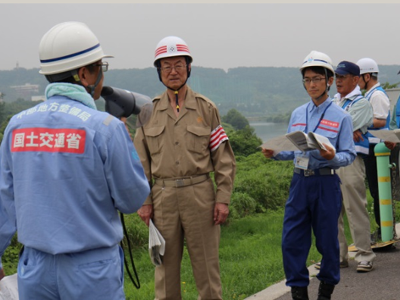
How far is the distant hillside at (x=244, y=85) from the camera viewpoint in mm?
14664

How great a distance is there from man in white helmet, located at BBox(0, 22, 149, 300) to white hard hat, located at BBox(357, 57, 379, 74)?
4978 mm

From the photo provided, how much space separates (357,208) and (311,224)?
151 centimetres

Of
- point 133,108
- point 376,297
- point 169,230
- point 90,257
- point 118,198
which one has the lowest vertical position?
point 376,297

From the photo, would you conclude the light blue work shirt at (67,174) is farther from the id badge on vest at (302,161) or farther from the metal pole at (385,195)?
the metal pole at (385,195)

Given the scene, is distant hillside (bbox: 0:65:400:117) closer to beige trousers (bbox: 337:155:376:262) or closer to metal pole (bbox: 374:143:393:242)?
metal pole (bbox: 374:143:393:242)

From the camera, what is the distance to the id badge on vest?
5078 millimetres

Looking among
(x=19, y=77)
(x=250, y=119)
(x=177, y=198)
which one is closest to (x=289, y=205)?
(x=177, y=198)

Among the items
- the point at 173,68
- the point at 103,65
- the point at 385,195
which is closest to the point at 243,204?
the point at 385,195

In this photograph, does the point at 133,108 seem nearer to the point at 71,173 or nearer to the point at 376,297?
the point at 71,173

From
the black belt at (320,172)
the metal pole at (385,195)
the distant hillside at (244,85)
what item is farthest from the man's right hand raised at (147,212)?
the distant hillside at (244,85)

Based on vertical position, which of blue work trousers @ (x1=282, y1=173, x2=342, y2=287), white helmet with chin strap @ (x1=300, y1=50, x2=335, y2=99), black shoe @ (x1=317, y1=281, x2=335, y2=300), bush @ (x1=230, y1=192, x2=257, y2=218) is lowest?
bush @ (x1=230, y1=192, x2=257, y2=218)

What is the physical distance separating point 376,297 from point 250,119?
10036 mm

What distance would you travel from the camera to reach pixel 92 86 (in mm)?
3199

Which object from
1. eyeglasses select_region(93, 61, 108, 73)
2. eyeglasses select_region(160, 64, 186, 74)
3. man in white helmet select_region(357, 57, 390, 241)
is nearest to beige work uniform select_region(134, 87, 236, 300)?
eyeglasses select_region(160, 64, 186, 74)
